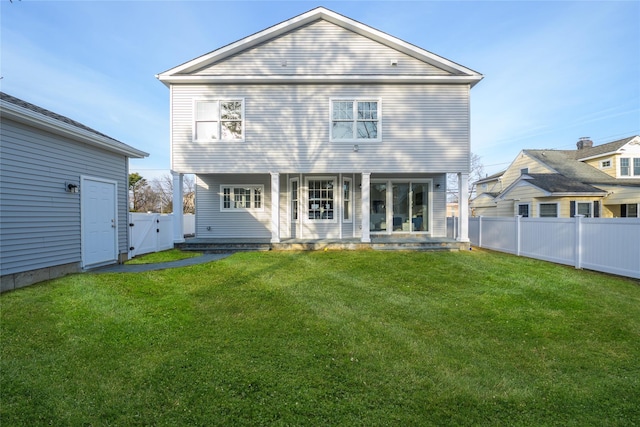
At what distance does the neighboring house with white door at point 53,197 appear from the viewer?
5.53 meters

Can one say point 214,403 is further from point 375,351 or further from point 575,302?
point 575,302

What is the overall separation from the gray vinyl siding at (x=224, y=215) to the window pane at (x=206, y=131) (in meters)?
Answer: 1.88

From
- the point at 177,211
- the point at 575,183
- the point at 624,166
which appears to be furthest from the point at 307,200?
the point at 624,166

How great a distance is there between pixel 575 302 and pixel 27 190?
10.8 m

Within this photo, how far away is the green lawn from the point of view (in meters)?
2.41

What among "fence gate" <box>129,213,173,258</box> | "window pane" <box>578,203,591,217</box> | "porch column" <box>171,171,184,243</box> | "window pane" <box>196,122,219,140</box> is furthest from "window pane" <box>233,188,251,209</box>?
"window pane" <box>578,203,591,217</box>

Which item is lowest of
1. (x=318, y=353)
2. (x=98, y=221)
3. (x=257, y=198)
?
(x=318, y=353)

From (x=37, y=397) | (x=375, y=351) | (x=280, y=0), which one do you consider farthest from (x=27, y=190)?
(x=280, y=0)

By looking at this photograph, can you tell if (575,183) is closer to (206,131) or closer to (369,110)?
(369,110)

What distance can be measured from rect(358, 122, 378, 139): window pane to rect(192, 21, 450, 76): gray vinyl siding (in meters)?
1.93

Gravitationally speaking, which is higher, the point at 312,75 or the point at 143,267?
the point at 312,75

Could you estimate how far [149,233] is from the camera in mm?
9734

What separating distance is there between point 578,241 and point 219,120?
1173cm

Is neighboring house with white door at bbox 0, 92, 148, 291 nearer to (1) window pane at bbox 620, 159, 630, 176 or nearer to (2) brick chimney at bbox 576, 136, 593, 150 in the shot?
(1) window pane at bbox 620, 159, 630, 176
